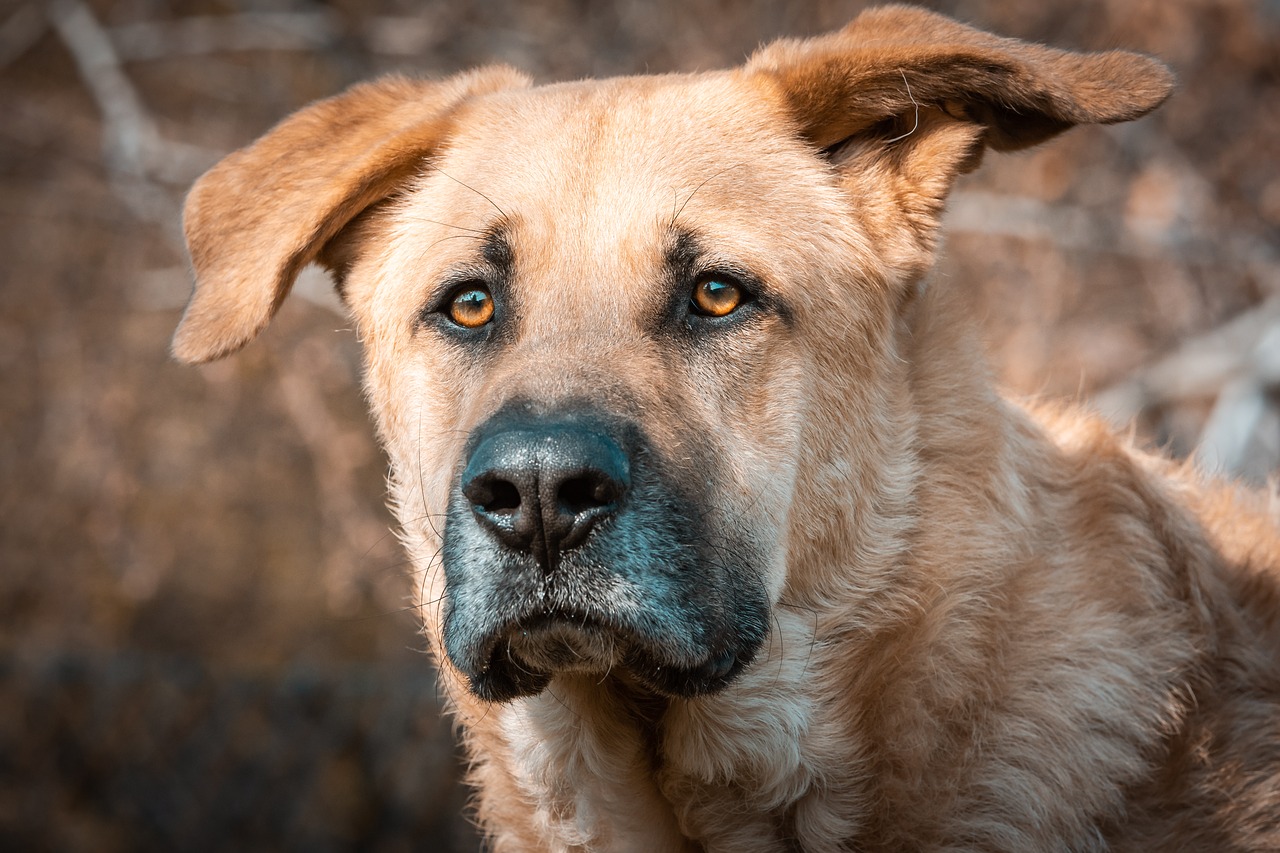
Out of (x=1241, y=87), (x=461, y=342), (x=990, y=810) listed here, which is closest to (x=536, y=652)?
(x=461, y=342)

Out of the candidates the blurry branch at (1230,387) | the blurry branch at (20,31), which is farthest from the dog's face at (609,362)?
the blurry branch at (20,31)

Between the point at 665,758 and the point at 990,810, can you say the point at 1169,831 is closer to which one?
the point at 990,810

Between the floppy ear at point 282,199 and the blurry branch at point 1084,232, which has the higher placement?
the floppy ear at point 282,199

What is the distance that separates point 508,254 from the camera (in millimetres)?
2662

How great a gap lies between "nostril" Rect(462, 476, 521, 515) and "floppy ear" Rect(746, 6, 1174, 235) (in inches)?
50.0

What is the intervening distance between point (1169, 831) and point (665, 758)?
3.67 ft

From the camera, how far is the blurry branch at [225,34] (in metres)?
7.82

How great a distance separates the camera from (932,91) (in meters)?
2.59

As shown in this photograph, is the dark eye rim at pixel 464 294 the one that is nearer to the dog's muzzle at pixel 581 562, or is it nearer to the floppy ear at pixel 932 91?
the dog's muzzle at pixel 581 562

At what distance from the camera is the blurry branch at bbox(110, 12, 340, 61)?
7816 mm

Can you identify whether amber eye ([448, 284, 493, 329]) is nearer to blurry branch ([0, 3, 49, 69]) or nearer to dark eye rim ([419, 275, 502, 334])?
dark eye rim ([419, 275, 502, 334])

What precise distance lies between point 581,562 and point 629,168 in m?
1.03

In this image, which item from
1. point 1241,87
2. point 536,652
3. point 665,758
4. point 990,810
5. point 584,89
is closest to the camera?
point 536,652

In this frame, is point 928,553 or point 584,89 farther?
point 584,89
